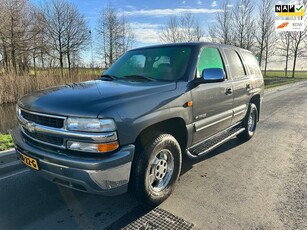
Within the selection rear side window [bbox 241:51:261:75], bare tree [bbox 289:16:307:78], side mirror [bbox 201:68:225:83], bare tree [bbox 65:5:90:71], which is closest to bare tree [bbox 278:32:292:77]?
bare tree [bbox 289:16:307:78]

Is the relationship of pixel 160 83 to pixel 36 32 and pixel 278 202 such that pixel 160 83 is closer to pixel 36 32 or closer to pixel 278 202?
pixel 278 202

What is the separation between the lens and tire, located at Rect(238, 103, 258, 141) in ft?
18.4

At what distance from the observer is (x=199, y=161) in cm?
470

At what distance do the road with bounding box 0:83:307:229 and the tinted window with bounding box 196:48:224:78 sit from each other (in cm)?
165

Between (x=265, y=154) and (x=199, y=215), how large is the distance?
265 centimetres

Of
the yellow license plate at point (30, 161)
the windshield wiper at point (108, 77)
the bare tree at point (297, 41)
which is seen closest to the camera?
the yellow license plate at point (30, 161)

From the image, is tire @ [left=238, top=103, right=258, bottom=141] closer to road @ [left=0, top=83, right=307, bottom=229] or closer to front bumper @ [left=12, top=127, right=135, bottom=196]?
road @ [left=0, top=83, right=307, bottom=229]

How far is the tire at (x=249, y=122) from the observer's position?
5.61 meters

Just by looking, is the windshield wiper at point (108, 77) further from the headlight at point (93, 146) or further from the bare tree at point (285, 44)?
the bare tree at point (285, 44)

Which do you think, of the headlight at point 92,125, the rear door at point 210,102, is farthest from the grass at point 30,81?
the headlight at point 92,125

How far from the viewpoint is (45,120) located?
277cm

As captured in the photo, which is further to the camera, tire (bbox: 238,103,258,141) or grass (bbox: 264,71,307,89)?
grass (bbox: 264,71,307,89)

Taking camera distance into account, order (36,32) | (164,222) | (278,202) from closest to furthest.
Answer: (164,222), (278,202), (36,32)

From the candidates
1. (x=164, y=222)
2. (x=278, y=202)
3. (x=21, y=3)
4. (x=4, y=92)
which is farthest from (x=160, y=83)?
(x=21, y=3)
